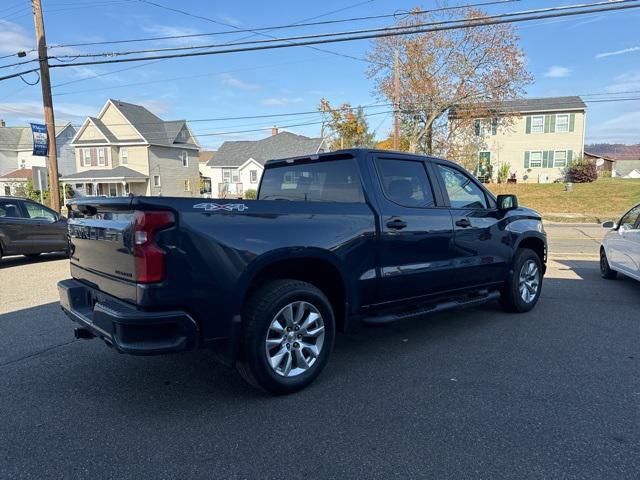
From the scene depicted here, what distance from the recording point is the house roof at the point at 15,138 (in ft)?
179

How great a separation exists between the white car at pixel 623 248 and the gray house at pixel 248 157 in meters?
39.9

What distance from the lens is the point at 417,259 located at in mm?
4656

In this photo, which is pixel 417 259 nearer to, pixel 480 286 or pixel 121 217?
pixel 480 286

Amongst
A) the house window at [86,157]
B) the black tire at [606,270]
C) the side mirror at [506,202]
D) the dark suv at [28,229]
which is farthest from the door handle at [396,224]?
the house window at [86,157]

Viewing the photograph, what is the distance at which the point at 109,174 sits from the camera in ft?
136

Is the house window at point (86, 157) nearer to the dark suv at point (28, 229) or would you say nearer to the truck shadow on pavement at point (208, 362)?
the dark suv at point (28, 229)

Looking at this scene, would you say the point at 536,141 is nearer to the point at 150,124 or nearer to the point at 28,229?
the point at 150,124

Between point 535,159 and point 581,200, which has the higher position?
point 535,159

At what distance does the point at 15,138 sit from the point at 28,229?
5439cm

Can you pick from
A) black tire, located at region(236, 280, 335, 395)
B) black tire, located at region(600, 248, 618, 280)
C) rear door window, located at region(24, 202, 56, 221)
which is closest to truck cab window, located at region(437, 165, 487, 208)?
black tire, located at region(236, 280, 335, 395)

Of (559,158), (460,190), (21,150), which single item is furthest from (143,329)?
(21,150)

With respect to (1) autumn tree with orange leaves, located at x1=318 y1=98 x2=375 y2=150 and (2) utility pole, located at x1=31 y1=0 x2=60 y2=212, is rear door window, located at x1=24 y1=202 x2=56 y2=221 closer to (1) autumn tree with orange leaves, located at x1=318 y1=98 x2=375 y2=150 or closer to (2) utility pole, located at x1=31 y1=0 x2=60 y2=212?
(2) utility pole, located at x1=31 y1=0 x2=60 y2=212

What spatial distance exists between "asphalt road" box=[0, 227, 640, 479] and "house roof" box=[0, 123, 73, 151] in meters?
59.7

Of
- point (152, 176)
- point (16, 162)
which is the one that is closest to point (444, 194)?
point (152, 176)
